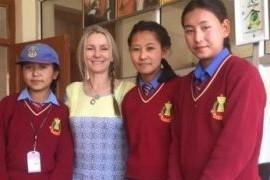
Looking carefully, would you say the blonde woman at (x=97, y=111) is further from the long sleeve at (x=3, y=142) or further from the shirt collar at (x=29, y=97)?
the long sleeve at (x=3, y=142)

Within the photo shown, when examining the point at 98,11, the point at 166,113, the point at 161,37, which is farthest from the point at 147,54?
the point at 98,11

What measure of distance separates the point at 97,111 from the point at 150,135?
12.8 inches

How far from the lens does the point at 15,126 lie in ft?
6.66

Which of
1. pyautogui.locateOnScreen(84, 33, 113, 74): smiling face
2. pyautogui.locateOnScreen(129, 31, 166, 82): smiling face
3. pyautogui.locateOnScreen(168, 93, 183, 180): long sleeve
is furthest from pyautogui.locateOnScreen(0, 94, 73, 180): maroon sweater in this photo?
pyautogui.locateOnScreen(168, 93, 183, 180): long sleeve

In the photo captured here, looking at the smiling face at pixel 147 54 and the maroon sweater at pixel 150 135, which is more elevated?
the smiling face at pixel 147 54

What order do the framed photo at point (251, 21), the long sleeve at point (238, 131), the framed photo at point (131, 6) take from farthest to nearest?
the framed photo at point (131, 6)
the framed photo at point (251, 21)
the long sleeve at point (238, 131)

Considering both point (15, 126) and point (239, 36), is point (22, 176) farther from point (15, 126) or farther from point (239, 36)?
point (239, 36)

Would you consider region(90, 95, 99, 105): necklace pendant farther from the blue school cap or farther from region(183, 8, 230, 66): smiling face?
region(183, 8, 230, 66): smiling face

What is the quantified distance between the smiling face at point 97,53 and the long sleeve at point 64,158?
289 mm

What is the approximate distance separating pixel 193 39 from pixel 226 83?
0.19m

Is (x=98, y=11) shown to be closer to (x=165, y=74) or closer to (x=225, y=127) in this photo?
(x=165, y=74)

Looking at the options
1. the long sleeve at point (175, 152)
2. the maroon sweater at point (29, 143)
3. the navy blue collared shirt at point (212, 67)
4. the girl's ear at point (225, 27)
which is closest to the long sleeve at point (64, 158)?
the maroon sweater at point (29, 143)

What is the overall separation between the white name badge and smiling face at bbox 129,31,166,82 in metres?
0.61

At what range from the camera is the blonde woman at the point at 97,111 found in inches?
74.4
